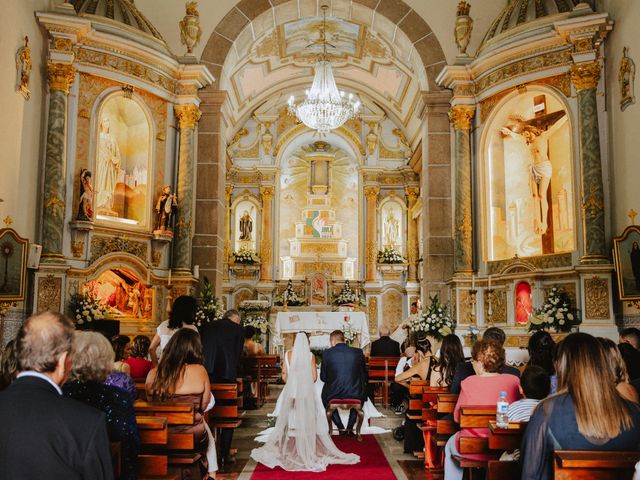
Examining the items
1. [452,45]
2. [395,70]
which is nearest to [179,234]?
[452,45]

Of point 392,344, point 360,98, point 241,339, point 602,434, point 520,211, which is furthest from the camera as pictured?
point 360,98

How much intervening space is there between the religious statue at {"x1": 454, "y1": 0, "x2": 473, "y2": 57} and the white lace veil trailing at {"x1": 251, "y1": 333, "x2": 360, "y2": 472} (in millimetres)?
9392

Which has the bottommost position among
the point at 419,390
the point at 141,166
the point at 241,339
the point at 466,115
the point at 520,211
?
the point at 419,390

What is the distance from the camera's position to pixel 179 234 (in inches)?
550

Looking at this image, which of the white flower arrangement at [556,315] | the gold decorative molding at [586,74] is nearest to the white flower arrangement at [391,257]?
the white flower arrangement at [556,315]

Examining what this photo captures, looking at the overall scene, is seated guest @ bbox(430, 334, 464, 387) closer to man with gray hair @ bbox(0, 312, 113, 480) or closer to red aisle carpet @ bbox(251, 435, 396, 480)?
red aisle carpet @ bbox(251, 435, 396, 480)

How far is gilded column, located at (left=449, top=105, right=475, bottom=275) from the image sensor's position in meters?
14.0

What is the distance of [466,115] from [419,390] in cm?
841

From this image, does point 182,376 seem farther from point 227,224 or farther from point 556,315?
point 227,224

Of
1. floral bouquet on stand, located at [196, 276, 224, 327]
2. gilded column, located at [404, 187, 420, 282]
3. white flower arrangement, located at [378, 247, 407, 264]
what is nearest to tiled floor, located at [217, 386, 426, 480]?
floral bouquet on stand, located at [196, 276, 224, 327]

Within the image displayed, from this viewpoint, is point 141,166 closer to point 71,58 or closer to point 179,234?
point 179,234

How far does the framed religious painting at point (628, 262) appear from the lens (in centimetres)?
1017

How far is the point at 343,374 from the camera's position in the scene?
820cm

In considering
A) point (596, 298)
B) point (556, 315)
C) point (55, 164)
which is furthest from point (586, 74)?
point (55, 164)
